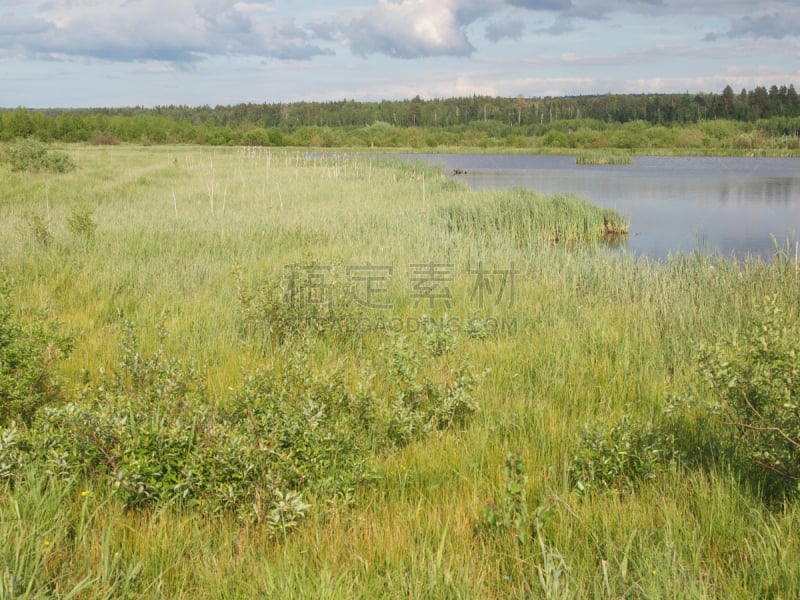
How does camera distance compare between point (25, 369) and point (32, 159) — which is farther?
point (32, 159)

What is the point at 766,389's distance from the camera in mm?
2953

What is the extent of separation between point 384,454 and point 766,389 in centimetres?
206

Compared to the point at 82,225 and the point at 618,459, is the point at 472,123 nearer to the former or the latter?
the point at 82,225

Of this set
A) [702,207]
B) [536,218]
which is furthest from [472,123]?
[536,218]

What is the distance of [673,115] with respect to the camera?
402 ft

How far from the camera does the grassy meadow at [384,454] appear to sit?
2.46m

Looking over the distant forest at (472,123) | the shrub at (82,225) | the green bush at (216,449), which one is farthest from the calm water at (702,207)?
the distant forest at (472,123)

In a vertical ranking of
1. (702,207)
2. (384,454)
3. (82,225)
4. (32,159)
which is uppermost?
(32,159)

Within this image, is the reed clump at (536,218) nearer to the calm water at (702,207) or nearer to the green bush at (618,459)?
the calm water at (702,207)

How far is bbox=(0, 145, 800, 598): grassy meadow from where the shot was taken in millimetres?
2461

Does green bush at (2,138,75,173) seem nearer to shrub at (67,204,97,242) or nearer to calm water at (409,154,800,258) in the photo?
shrub at (67,204,97,242)

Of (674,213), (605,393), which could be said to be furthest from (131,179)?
(605,393)

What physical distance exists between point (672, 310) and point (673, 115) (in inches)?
5198

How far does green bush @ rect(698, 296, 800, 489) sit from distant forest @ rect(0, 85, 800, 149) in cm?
4924
